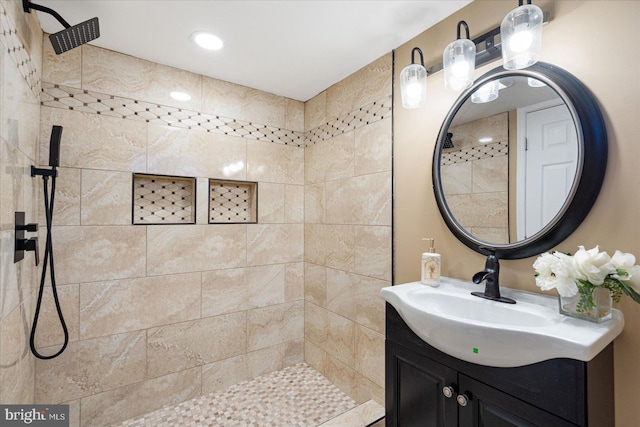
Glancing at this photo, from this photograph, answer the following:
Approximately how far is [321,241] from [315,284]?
1.20ft

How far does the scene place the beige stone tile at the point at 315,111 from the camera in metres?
2.53

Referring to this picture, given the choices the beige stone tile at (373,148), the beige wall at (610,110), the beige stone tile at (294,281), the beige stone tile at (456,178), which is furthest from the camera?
the beige stone tile at (294,281)

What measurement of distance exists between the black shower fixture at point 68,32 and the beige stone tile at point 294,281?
1.89 meters

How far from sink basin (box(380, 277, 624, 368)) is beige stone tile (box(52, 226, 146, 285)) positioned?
1584 millimetres

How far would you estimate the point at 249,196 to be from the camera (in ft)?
8.48

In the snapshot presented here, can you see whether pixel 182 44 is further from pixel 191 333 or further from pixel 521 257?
pixel 521 257

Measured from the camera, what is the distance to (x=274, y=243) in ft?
8.43

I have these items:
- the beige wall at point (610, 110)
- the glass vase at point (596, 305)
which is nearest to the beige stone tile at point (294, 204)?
the beige wall at point (610, 110)

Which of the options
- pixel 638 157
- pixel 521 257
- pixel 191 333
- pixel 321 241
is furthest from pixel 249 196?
pixel 638 157

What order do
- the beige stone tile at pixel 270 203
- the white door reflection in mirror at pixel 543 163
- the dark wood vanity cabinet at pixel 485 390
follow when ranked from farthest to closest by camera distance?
the beige stone tile at pixel 270 203, the white door reflection in mirror at pixel 543 163, the dark wood vanity cabinet at pixel 485 390

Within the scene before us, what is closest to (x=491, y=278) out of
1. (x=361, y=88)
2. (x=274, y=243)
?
(x=361, y=88)

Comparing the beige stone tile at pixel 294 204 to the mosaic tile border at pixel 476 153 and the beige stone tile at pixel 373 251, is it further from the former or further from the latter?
the mosaic tile border at pixel 476 153

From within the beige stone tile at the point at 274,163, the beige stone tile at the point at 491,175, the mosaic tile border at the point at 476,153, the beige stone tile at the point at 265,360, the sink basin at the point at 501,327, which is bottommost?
the beige stone tile at the point at 265,360

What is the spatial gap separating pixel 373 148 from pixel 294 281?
129cm
